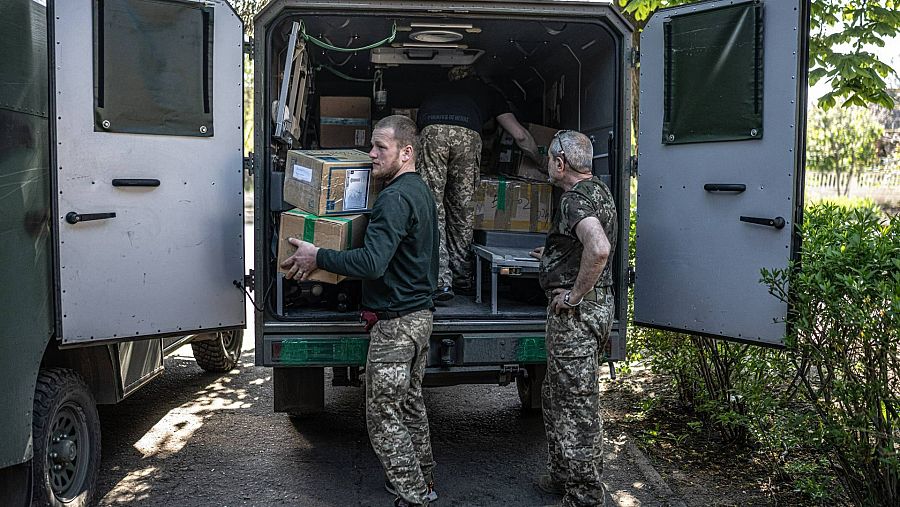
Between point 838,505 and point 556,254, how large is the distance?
177 cm

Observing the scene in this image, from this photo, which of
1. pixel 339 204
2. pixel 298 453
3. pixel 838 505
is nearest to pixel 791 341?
pixel 838 505

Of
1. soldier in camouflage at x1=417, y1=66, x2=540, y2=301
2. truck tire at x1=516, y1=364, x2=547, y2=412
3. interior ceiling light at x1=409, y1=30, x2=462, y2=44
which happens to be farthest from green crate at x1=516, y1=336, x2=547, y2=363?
interior ceiling light at x1=409, y1=30, x2=462, y2=44

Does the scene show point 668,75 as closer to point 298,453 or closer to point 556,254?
point 556,254

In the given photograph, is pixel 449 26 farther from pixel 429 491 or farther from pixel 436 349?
pixel 429 491

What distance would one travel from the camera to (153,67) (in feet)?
12.9

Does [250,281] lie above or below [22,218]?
below

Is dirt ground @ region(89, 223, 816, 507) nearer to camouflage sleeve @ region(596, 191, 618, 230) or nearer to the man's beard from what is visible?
camouflage sleeve @ region(596, 191, 618, 230)

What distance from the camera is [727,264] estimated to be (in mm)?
4180

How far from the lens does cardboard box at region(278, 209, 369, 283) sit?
13.2ft

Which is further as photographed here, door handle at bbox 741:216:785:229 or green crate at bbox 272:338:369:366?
green crate at bbox 272:338:369:366

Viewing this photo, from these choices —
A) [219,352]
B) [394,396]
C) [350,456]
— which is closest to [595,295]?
[394,396]

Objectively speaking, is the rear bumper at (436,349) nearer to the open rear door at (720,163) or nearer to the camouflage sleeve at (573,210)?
the open rear door at (720,163)

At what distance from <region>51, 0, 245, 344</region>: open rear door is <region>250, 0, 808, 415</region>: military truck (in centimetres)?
19

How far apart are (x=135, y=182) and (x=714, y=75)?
2.90 m
